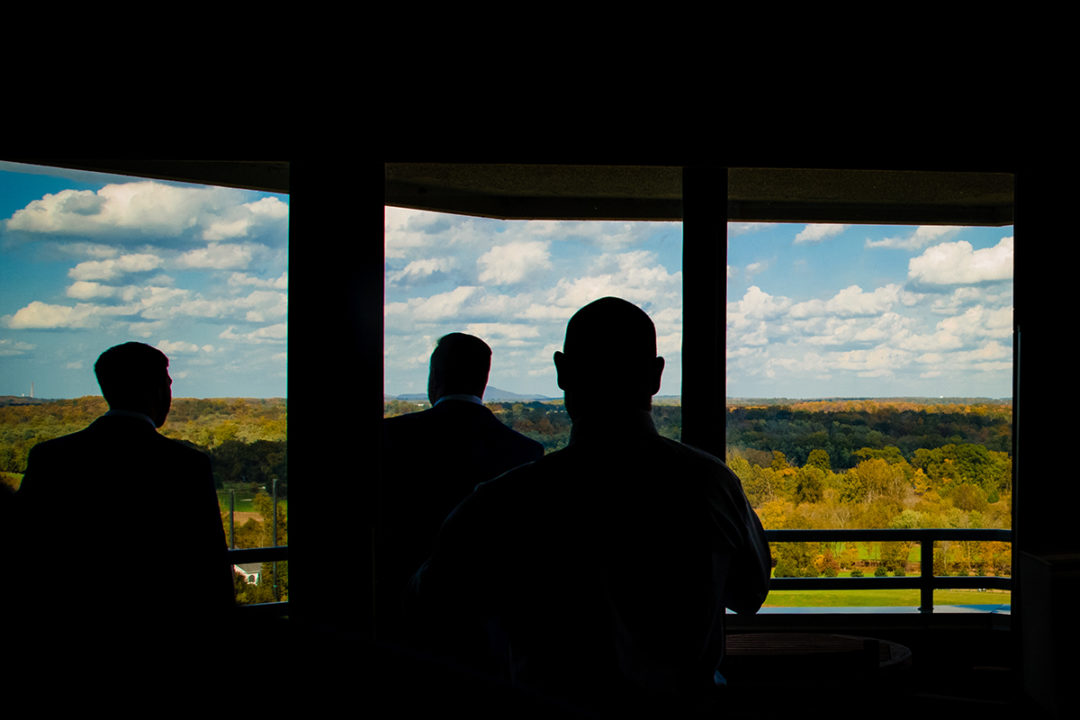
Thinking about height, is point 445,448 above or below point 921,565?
above

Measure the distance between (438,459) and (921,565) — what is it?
8.73ft

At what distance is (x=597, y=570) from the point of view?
983mm

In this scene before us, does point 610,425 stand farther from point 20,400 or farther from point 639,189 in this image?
point 20,400

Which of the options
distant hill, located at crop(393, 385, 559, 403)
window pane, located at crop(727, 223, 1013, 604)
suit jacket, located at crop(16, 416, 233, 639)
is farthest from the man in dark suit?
window pane, located at crop(727, 223, 1013, 604)

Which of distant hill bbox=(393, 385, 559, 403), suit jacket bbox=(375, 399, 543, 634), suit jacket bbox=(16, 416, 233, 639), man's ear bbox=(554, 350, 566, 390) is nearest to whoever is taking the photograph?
man's ear bbox=(554, 350, 566, 390)

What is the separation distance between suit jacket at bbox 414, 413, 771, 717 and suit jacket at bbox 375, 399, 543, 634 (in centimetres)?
115

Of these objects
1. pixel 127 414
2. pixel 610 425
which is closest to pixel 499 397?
pixel 127 414

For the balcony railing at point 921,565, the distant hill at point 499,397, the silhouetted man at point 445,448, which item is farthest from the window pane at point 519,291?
the balcony railing at point 921,565

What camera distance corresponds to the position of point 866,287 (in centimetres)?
293

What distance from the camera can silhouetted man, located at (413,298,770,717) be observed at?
99cm

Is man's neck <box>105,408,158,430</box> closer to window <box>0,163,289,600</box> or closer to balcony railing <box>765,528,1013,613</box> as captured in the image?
window <box>0,163,289,600</box>

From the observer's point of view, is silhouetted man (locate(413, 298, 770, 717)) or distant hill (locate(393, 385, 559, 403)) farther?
distant hill (locate(393, 385, 559, 403))

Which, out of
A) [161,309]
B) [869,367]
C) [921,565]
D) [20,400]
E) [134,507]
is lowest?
[921,565]

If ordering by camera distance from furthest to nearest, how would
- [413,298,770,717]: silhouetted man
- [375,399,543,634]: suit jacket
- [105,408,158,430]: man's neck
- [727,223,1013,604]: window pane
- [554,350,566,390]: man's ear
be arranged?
[727,223,1013,604]: window pane → [375,399,543,634]: suit jacket → [105,408,158,430]: man's neck → [554,350,566,390]: man's ear → [413,298,770,717]: silhouetted man
